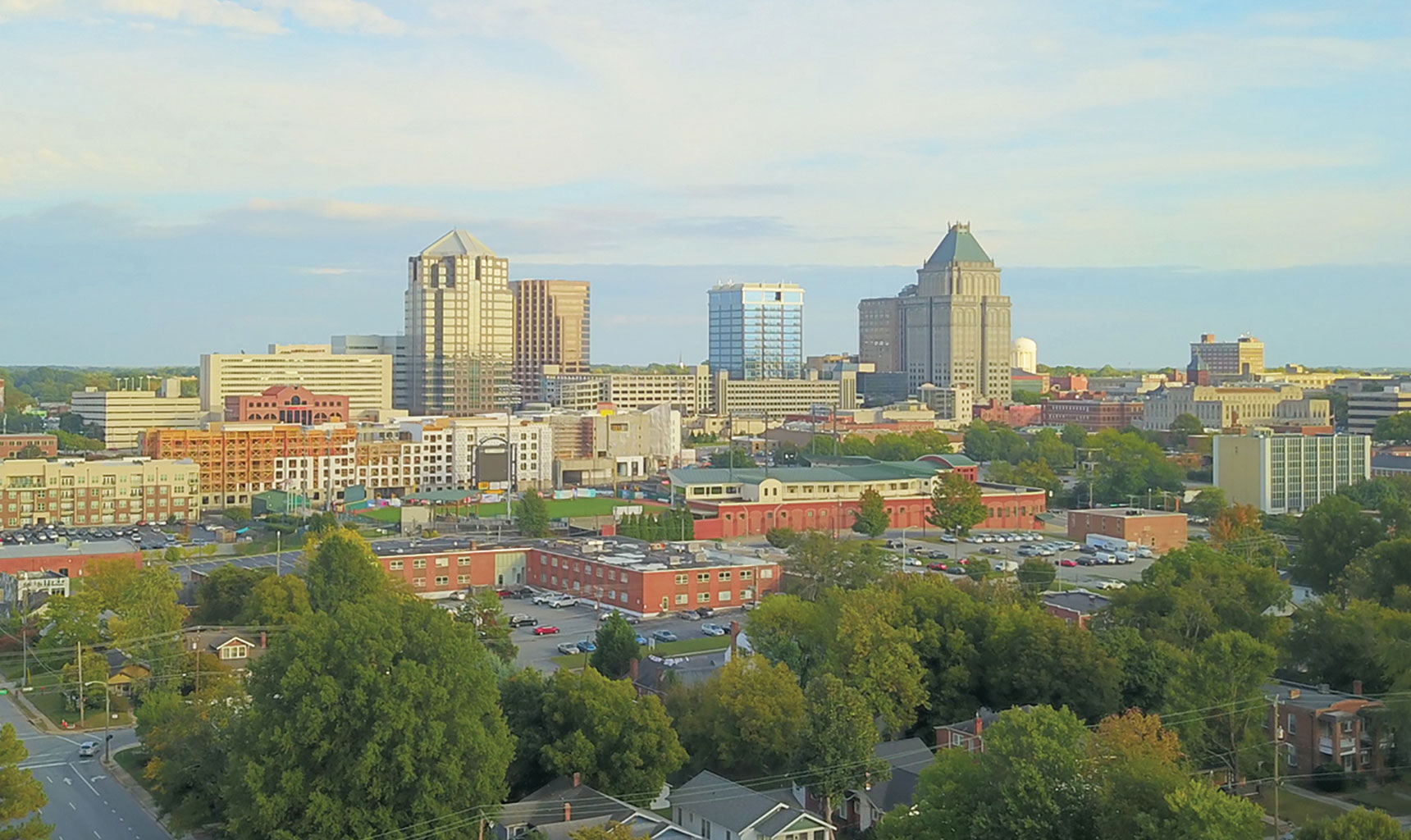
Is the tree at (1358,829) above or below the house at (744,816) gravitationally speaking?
above

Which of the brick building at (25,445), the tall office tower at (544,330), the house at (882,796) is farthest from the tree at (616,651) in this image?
the tall office tower at (544,330)

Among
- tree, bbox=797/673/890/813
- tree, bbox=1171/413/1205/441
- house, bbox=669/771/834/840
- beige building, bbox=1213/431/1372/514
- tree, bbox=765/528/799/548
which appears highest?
tree, bbox=1171/413/1205/441

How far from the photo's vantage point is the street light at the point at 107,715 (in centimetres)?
1702

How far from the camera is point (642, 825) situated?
1257 centimetres

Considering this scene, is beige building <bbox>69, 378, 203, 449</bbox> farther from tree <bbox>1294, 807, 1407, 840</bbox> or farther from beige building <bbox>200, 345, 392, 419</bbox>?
tree <bbox>1294, 807, 1407, 840</bbox>

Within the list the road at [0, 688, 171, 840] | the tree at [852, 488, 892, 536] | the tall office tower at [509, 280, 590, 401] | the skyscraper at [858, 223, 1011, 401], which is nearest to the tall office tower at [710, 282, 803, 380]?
the skyscraper at [858, 223, 1011, 401]

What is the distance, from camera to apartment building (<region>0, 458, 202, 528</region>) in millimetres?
37562

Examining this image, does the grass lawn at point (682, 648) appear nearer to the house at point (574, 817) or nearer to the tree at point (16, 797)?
the house at point (574, 817)

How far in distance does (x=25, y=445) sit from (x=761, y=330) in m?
54.5

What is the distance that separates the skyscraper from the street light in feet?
220

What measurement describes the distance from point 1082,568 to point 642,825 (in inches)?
739

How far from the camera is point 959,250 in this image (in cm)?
8694

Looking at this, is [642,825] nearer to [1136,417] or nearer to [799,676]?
[799,676]

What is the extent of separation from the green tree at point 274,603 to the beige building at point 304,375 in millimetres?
39981
